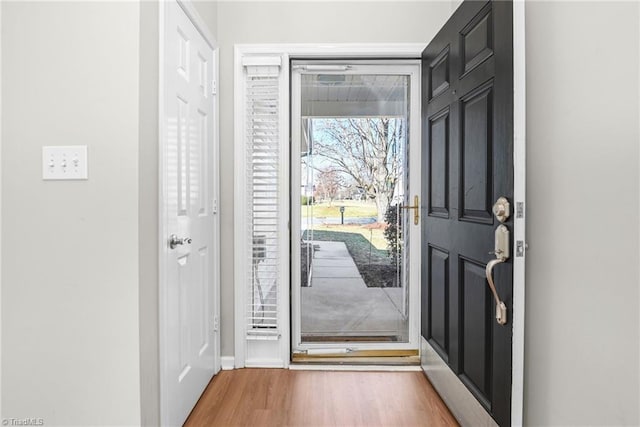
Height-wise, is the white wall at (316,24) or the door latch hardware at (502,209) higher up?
the white wall at (316,24)

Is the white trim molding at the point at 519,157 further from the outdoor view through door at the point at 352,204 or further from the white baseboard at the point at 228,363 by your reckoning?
the white baseboard at the point at 228,363

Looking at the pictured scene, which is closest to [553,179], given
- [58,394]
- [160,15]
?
[160,15]

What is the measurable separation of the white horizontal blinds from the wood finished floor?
32 cm

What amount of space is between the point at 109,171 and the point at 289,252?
138cm

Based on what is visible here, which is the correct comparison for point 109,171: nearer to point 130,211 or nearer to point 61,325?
point 130,211

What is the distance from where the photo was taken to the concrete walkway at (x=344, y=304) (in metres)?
2.77

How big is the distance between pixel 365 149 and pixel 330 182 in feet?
1.04

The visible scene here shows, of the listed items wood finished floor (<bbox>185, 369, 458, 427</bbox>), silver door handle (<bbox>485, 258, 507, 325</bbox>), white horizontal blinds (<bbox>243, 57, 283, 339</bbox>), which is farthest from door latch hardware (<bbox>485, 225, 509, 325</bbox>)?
white horizontal blinds (<bbox>243, 57, 283, 339</bbox>)

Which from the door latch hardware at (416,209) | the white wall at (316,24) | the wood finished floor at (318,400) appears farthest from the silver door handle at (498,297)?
the white wall at (316,24)

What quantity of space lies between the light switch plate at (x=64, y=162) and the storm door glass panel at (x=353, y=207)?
1468 mm

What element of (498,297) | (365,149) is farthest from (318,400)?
(365,149)

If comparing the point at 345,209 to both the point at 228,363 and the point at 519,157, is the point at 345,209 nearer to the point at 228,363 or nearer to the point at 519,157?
the point at 228,363

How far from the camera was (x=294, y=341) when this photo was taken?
2.77m

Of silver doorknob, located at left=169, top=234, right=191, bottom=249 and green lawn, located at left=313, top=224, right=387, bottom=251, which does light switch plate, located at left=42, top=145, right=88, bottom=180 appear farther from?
green lawn, located at left=313, top=224, right=387, bottom=251
